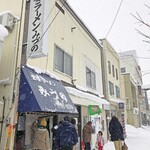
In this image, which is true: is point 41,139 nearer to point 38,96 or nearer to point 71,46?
point 38,96

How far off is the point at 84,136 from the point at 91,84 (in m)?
4.36

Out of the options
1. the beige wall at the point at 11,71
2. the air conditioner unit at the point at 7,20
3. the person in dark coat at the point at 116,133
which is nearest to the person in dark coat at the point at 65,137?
the beige wall at the point at 11,71

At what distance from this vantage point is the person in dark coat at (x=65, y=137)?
5750 mm

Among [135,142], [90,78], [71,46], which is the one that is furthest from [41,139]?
[135,142]

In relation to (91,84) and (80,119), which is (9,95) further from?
(91,84)

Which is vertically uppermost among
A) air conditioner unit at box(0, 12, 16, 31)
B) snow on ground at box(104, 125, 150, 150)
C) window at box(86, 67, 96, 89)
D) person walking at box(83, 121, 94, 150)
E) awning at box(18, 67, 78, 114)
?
air conditioner unit at box(0, 12, 16, 31)

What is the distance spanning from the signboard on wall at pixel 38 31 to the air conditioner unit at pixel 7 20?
535mm

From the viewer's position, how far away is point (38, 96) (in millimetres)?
5277

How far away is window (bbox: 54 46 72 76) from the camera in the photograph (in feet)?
28.1

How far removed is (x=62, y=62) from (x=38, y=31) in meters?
3.29

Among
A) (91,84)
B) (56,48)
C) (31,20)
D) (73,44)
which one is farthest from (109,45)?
(31,20)

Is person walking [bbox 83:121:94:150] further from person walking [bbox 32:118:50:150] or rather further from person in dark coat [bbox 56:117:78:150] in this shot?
person walking [bbox 32:118:50:150]

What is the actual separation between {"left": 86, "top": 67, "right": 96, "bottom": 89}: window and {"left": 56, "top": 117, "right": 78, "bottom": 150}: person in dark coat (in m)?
6.37

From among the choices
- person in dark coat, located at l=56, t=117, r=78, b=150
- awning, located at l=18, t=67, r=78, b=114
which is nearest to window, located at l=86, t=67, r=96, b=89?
awning, located at l=18, t=67, r=78, b=114
